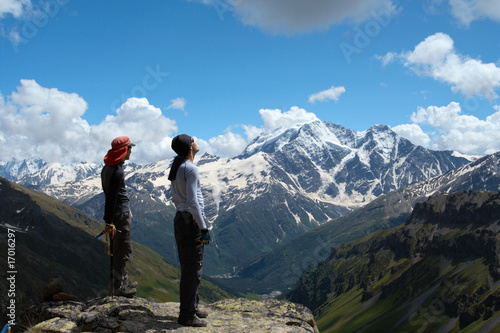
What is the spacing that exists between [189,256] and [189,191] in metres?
2.34

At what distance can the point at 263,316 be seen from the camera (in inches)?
601

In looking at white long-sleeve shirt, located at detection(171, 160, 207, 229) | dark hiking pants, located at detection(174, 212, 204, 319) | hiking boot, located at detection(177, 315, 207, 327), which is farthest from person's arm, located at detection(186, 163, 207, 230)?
hiking boot, located at detection(177, 315, 207, 327)

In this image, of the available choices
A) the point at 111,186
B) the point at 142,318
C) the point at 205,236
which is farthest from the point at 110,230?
the point at 205,236

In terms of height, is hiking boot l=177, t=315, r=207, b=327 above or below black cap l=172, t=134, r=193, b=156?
below

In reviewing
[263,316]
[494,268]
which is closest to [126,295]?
[263,316]

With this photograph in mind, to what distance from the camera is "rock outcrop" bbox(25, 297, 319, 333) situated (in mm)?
11969

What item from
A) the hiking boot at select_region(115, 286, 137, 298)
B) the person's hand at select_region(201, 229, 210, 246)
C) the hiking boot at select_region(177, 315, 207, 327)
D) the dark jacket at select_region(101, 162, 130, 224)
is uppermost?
the dark jacket at select_region(101, 162, 130, 224)

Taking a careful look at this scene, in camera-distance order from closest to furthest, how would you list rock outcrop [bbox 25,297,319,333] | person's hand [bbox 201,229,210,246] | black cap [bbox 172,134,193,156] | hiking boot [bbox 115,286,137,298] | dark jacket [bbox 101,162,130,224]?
1. rock outcrop [bbox 25,297,319,333]
2. person's hand [bbox 201,229,210,246]
3. black cap [bbox 172,134,193,156]
4. dark jacket [bbox 101,162,130,224]
5. hiking boot [bbox 115,286,137,298]

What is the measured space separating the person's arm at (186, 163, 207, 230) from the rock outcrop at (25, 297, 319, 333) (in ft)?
11.7

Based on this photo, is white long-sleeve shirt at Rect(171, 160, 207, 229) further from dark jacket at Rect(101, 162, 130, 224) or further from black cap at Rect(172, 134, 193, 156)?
dark jacket at Rect(101, 162, 130, 224)

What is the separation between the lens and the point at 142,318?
1262 centimetres

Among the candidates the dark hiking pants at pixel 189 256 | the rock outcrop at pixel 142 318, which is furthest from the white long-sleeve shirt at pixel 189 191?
the rock outcrop at pixel 142 318

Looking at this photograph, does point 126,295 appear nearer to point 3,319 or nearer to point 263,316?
point 263,316

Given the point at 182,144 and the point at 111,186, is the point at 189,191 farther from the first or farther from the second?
the point at 111,186
